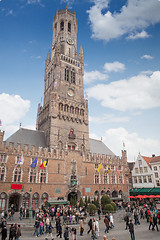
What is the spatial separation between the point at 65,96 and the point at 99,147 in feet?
55.6

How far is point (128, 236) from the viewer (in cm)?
1441

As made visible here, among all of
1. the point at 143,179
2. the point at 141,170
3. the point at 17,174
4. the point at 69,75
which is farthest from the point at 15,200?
the point at 69,75

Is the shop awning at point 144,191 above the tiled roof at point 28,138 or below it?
below

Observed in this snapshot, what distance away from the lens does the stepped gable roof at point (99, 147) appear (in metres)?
45.5

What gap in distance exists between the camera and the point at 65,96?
43.7 metres

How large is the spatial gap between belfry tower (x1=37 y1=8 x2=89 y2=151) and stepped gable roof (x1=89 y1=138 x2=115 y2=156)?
4523mm

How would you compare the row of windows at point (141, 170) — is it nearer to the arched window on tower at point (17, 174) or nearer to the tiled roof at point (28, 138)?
the tiled roof at point (28, 138)

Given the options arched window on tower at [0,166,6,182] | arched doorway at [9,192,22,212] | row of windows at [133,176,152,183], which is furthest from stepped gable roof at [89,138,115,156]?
arched window on tower at [0,166,6,182]

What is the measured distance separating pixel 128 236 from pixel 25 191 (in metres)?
21.1

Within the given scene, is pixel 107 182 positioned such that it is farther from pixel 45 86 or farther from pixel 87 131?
pixel 45 86

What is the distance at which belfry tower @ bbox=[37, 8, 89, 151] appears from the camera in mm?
39250

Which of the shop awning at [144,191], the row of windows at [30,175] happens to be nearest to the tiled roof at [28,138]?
the row of windows at [30,175]

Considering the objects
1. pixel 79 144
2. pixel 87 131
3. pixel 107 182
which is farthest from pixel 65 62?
pixel 107 182

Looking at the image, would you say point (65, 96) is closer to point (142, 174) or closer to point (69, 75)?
point (69, 75)
